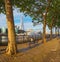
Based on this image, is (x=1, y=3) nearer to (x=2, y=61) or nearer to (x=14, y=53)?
(x=14, y=53)

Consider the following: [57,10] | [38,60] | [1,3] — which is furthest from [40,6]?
[38,60]

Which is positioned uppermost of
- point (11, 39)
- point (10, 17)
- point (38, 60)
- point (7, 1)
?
point (7, 1)

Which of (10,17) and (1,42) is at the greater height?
(10,17)

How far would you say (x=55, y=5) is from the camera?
37.3m

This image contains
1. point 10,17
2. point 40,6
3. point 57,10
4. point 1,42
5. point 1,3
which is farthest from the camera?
point 57,10

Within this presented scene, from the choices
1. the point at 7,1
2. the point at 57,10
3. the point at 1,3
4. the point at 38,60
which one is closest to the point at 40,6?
the point at 57,10

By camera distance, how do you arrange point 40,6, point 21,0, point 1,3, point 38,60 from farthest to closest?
point 40,6
point 21,0
point 1,3
point 38,60

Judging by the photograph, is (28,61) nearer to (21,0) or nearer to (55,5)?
(21,0)

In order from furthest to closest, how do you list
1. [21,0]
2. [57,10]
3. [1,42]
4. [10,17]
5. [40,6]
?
1. [57,10]
2. [40,6]
3. [1,42]
4. [21,0]
5. [10,17]

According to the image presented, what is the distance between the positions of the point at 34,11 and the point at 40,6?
2398 millimetres

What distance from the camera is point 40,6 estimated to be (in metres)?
35.3

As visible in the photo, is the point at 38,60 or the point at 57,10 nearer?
the point at 38,60

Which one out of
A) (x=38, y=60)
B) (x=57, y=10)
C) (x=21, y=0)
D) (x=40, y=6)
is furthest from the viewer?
(x=57, y=10)

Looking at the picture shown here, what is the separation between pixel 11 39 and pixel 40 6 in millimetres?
18968
